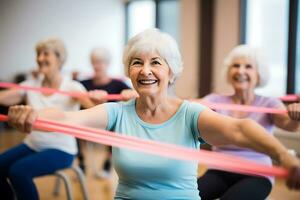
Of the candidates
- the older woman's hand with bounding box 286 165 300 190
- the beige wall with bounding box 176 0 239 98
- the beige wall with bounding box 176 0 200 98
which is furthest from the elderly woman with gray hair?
the beige wall with bounding box 176 0 200 98

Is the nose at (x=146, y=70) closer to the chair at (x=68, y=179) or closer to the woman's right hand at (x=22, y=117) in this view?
the woman's right hand at (x=22, y=117)

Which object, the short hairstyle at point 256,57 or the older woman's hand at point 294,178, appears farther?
the short hairstyle at point 256,57

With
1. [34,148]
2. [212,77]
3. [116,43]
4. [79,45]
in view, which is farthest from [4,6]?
[34,148]

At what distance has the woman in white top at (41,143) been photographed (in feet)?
8.11

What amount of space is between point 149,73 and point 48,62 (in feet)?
4.80

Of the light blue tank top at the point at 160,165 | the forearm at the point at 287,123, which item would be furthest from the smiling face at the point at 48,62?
the forearm at the point at 287,123

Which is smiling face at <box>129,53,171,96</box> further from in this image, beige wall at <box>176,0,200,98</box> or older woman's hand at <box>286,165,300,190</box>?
beige wall at <box>176,0,200,98</box>

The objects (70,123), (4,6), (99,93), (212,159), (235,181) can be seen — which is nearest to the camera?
(212,159)

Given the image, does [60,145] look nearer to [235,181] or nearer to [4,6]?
[235,181]

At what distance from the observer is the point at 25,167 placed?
2.49 meters

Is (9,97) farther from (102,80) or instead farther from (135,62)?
(135,62)

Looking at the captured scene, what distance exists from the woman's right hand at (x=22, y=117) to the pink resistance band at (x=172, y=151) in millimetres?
25

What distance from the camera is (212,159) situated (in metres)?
1.21

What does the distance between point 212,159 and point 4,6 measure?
6.61 metres
